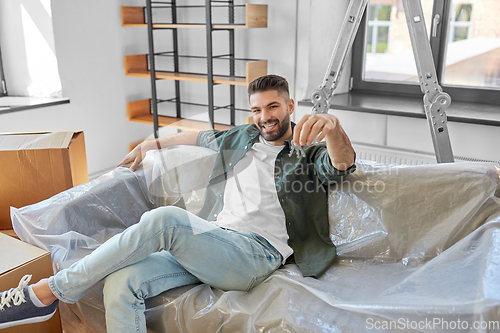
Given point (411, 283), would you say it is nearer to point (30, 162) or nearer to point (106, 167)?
point (30, 162)

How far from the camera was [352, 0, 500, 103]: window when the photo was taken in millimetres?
2400

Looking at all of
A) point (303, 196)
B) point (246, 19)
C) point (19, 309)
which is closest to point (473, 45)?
point (246, 19)

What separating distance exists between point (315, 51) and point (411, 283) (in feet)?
5.92

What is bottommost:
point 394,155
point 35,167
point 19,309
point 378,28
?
point 19,309

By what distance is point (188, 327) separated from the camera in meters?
1.23

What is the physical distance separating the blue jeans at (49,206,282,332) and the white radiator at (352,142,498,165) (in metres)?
1.21

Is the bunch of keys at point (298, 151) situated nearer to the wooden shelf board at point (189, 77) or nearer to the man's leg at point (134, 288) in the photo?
the man's leg at point (134, 288)

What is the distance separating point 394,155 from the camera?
7.81 ft

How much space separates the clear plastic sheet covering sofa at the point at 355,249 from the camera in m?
1.04

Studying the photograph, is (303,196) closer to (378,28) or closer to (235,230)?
(235,230)

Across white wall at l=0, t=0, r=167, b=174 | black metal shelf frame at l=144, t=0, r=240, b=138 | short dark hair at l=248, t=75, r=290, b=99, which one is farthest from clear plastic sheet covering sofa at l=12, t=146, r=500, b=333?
white wall at l=0, t=0, r=167, b=174

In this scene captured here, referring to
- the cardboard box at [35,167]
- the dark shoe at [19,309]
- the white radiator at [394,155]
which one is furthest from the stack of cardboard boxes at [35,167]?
the white radiator at [394,155]

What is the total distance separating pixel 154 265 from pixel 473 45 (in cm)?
215

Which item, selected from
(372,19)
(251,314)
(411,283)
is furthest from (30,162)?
(372,19)
